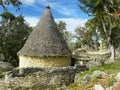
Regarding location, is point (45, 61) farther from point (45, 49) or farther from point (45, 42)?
point (45, 42)

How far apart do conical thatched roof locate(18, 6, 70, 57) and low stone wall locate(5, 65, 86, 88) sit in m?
5.98

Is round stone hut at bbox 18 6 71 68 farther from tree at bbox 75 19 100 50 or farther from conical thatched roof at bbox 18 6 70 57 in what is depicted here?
tree at bbox 75 19 100 50

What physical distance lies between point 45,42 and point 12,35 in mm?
14440

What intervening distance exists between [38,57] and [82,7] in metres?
10.4

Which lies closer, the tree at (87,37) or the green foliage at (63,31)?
the tree at (87,37)

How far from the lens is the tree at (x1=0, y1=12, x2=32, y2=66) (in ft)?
127

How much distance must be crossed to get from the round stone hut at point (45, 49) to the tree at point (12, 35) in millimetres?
11965

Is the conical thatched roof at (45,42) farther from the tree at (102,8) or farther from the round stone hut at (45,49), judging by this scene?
the tree at (102,8)

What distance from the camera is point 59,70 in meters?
19.0

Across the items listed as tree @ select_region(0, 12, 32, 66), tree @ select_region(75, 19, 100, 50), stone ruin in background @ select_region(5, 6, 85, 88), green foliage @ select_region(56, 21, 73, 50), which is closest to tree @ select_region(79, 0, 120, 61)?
stone ruin in background @ select_region(5, 6, 85, 88)

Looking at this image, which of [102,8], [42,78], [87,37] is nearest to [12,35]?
[102,8]

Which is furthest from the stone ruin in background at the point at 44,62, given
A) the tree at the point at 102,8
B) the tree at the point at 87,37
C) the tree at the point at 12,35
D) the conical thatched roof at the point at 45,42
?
the tree at the point at 87,37

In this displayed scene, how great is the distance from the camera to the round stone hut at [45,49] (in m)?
25.2

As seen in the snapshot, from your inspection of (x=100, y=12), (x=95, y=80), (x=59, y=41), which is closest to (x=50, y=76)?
(x=95, y=80)
